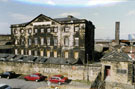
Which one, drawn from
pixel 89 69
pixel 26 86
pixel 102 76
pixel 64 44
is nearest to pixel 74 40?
pixel 64 44

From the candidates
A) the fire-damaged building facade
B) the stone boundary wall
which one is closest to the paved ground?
the stone boundary wall

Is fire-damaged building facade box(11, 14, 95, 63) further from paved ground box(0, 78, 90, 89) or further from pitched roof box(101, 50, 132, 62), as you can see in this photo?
pitched roof box(101, 50, 132, 62)

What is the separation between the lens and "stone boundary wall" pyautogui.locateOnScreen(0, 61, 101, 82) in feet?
76.4

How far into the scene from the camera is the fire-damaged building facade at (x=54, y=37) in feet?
115

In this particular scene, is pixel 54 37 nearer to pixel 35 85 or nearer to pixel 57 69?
pixel 57 69

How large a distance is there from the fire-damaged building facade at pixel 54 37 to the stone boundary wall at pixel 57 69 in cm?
820

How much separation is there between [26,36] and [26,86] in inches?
930

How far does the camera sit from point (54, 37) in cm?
3797

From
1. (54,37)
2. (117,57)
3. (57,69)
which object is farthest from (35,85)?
(54,37)

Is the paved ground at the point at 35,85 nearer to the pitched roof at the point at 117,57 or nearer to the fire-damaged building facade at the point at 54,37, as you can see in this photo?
the pitched roof at the point at 117,57

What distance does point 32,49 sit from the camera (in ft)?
134

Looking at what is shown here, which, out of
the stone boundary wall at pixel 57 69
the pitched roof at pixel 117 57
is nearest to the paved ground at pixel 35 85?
the stone boundary wall at pixel 57 69

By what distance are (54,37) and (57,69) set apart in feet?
48.5

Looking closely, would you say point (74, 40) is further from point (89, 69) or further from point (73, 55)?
point (89, 69)
